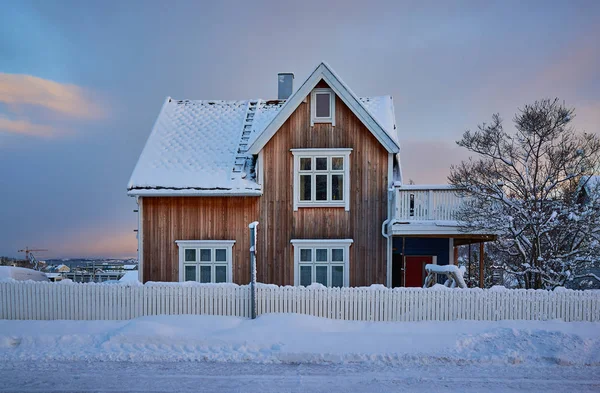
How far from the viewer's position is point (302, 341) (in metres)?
10.7

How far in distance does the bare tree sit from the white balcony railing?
352mm

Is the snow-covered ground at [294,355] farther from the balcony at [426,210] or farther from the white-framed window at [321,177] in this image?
the white-framed window at [321,177]

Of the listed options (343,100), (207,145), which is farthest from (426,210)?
(207,145)

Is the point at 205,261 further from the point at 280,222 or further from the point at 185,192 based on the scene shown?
the point at 280,222

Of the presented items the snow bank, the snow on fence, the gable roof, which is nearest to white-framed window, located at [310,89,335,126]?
the gable roof

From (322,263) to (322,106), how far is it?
5744 millimetres

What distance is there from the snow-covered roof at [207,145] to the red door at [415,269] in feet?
18.9

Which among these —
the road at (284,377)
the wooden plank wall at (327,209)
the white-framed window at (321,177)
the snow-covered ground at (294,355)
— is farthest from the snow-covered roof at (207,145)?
the road at (284,377)

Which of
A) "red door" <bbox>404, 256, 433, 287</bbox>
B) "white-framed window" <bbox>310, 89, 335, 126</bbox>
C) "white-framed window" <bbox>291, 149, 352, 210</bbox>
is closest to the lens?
"white-framed window" <bbox>291, 149, 352, 210</bbox>

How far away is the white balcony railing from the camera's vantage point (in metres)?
14.3

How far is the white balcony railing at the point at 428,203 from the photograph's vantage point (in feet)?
47.0

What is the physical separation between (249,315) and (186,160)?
6689 millimetres

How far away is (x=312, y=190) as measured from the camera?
15.7m

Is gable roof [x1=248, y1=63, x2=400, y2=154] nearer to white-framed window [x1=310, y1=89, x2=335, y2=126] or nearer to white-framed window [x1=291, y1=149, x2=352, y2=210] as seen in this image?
white-framed window [x1=310, y1=89, x2=335, y2=126]
